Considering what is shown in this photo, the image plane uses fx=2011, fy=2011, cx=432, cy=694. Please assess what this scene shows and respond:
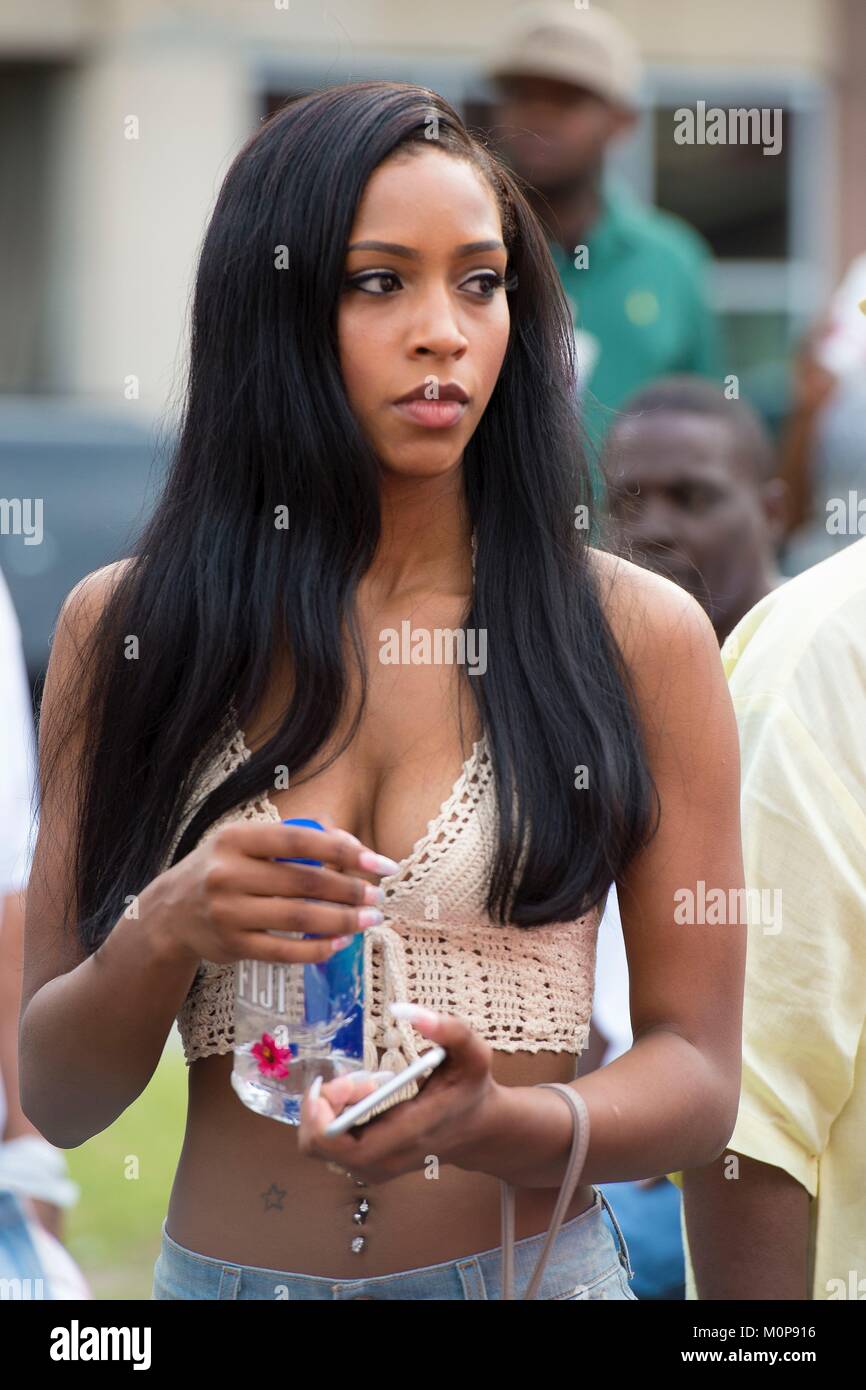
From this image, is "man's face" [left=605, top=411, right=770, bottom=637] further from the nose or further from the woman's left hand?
the woman's left hand

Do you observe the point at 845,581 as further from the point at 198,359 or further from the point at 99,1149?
the point at 99,1149

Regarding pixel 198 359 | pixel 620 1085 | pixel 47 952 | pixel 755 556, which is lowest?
pixel 620 1085

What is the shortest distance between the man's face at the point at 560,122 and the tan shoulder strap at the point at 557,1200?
4014mm

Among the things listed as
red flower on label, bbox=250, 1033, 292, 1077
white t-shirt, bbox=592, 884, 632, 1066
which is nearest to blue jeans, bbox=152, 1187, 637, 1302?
red flower on label, bbox=250, 1033, 292, 1077

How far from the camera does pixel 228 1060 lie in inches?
84.7

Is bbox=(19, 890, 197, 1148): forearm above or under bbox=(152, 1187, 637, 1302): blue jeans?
above

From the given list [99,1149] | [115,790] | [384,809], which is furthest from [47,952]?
[99,1149]

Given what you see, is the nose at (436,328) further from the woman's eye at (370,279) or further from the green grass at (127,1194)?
the green grass at (127,1194)

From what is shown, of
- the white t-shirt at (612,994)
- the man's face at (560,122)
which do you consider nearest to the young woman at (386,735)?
the white t-shirt at (612,994)

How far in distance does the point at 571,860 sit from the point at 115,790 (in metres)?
0.52

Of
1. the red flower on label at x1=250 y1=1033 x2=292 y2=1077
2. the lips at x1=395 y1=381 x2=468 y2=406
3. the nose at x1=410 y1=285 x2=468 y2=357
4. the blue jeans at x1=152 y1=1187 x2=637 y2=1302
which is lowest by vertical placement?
the blue jeans at x1=152 y1=1187 x2=637 y2=1302

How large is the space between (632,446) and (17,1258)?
2.57 m

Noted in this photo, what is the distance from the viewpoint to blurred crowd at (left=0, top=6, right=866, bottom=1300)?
293cm

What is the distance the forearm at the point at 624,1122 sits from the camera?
190 centimetres
